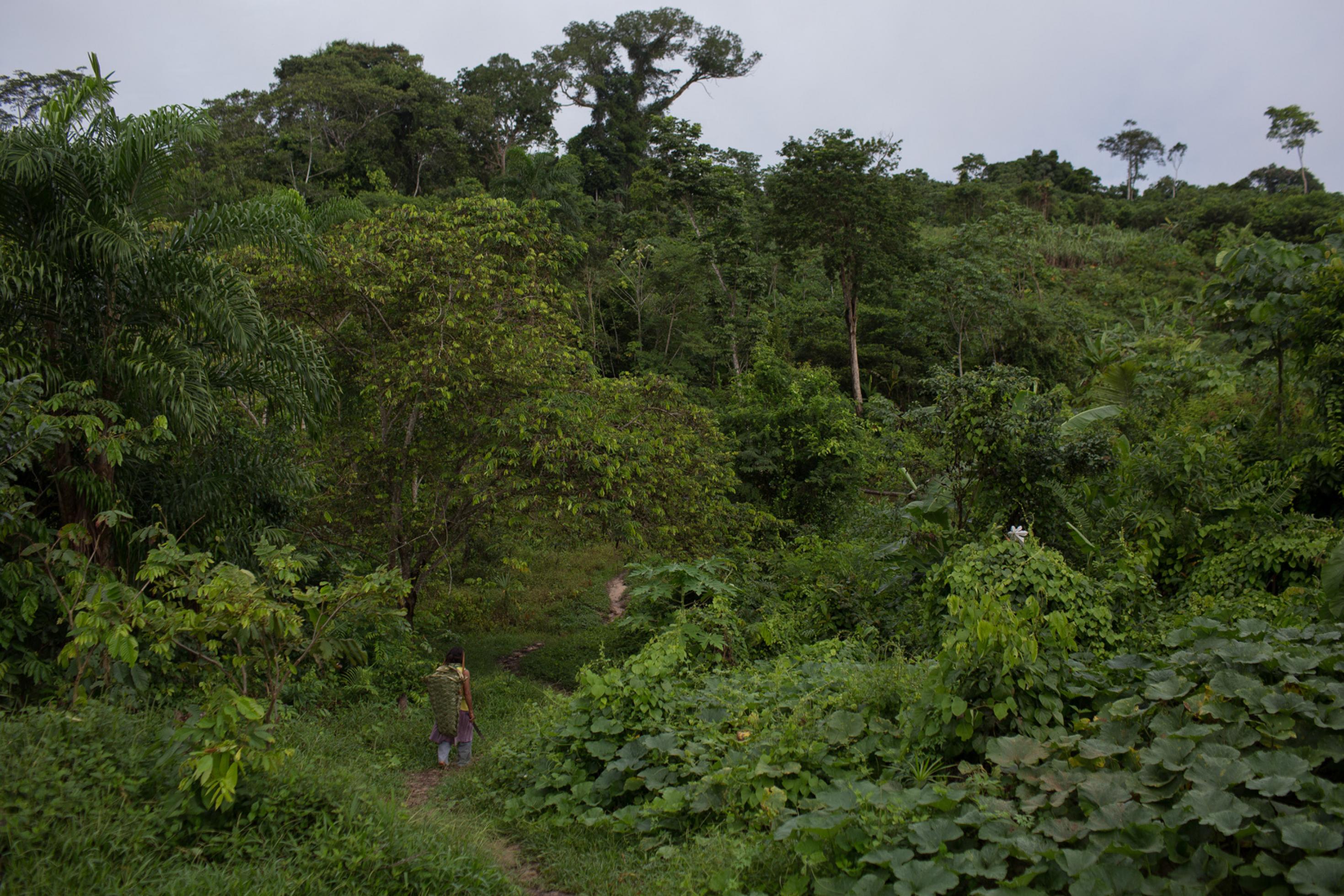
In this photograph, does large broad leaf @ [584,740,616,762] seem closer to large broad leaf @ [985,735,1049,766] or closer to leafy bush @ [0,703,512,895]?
leafy bush @ [0,703,512,895]

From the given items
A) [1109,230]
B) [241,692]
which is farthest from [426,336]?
[1109,230]

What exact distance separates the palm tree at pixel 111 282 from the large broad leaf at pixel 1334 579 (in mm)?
8439

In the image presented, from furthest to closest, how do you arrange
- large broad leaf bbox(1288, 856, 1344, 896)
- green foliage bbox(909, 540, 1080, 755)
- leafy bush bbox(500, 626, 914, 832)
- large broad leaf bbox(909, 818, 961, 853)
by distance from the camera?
leafy bush bbox(500, 626, 914, 832) < green foliage bbox(909, 540, 1080, 755) < large broad leaf bbox(909, 818, 961, 853) < large broad leaf bbox(1288, 856, 1344, 896)

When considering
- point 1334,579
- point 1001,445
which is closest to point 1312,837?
point 1334,579

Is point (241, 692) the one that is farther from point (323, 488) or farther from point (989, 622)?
point (323, 488)

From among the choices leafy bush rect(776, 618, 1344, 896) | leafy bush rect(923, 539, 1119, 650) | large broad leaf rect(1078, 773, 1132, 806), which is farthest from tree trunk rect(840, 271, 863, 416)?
large broad leaf rect(1078, 773, 1132, 806)

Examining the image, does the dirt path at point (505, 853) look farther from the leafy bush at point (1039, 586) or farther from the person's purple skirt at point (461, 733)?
the leafy bush at point (1039, 586)

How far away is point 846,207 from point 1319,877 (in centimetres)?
1864

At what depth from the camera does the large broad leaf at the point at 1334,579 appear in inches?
211

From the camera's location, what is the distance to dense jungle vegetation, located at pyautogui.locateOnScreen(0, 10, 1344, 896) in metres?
3.38

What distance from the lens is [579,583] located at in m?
15.6

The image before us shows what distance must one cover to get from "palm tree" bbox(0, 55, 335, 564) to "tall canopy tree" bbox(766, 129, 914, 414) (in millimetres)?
14681

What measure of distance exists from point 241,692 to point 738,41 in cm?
4019

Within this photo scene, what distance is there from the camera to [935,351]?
76.3 feet
